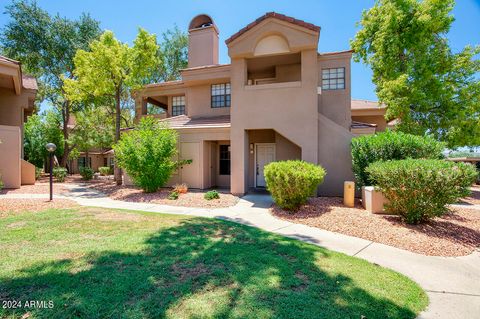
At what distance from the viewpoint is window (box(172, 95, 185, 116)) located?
17.8 meters

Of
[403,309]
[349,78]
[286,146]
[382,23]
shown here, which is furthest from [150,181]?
[382,23]

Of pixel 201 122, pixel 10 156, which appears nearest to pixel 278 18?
pixel 201 122

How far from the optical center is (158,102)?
65.2ft

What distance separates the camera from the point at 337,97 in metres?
13.4

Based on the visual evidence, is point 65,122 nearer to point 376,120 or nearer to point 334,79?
point 334,79

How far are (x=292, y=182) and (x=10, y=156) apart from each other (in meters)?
15.0

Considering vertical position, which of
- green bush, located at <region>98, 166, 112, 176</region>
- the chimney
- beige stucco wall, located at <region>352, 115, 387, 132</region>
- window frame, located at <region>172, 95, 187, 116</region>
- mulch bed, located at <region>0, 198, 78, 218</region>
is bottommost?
mulch bed, located at <region>0, 198, 78, 218</region>

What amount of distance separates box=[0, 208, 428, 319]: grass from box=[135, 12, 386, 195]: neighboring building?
642cm

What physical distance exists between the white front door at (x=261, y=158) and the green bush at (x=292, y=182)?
198 inches

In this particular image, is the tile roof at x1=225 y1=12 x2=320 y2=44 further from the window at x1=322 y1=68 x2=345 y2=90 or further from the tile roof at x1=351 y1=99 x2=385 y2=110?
the tile roof at x1=351 y1=99 x2=385 y2=110

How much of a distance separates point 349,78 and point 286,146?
194 inches

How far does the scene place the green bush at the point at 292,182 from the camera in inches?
326

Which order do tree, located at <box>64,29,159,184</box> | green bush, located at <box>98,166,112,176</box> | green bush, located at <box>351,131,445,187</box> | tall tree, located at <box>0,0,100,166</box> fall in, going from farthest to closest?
green bush, located at <box>98,166,112,176</box>
tall tree, located at <box>0,0,100,166</box>
tree, located at <box>64,29,159,184</box>
green bush, located at <box>351,131,445,187</box>

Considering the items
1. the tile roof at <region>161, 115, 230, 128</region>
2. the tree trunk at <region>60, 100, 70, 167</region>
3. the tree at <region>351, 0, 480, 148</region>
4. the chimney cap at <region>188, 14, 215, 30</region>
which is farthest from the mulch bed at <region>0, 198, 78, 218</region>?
the tree at <region>351, 0, 480, 148</region>
